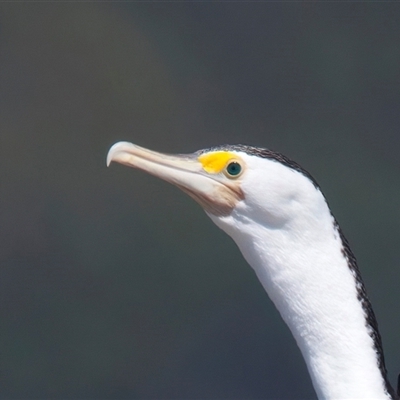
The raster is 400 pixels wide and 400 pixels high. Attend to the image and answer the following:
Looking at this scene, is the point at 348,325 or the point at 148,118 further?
the point at 148,118

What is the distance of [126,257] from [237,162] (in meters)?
1.42

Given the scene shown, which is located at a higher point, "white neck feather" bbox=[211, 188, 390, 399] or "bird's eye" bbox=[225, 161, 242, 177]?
"bird's eye" bbox=[225, 161, 242, 177]

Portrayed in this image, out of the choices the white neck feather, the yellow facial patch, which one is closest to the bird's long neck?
the white neck feather

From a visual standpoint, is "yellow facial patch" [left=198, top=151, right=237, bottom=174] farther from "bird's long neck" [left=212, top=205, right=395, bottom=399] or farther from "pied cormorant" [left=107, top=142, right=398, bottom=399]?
"bird's long neck" [left=212, top=205, right=395, bottom=399]

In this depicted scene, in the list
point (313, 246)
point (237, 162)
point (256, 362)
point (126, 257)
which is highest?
point (237, 162)

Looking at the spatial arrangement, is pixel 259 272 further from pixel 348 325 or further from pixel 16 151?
pixel 16 151

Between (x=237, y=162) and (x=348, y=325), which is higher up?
(x=237, y=162)

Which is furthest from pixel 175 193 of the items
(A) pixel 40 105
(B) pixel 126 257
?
(A) pixel 40 105

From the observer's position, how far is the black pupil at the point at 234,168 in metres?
1.85

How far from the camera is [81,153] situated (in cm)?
318

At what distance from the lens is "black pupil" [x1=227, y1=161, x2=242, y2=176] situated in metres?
1.85

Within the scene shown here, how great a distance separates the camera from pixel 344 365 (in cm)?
184

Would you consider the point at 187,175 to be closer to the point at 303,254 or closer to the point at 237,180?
the point at 237,180

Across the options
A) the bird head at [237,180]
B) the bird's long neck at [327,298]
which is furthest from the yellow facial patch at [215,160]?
the bird's long neck at [327,298]
